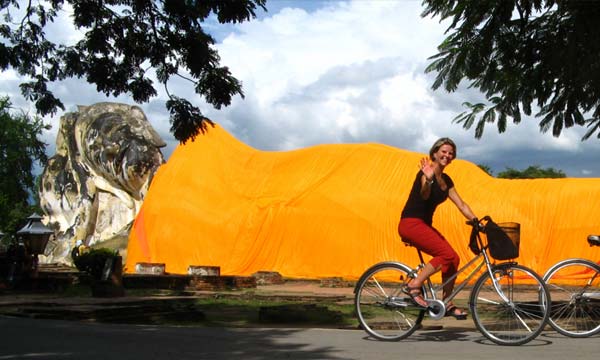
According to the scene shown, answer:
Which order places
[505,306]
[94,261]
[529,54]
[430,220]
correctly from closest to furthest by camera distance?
[505,306] → [430,220] → [529,54] → [94,261]

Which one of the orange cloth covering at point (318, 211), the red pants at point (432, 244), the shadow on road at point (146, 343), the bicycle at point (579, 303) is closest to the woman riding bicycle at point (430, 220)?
the red pants at point (432, 244)

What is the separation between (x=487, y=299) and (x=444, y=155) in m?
1.34

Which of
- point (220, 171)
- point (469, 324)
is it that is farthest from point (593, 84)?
point (220, 171)

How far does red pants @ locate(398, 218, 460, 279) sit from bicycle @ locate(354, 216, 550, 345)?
100mm

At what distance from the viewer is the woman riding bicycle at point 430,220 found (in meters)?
6.93

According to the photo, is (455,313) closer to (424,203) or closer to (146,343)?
(424,203)

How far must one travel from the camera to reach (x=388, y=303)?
23.2ft

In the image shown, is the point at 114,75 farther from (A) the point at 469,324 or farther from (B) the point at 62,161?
(B) the point at 62,161

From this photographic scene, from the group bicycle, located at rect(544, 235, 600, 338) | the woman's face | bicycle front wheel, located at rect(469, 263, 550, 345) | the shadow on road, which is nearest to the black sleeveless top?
the woman's face

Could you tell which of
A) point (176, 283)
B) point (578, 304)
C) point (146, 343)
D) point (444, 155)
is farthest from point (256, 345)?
point (176, 283)

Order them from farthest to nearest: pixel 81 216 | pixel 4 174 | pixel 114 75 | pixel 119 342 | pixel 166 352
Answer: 1. pixel 4 174
2. pixel 81 216
3. pixel 114 75
4. pixel 119 342
5. pixel 166 352

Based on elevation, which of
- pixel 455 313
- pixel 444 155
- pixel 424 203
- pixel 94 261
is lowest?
pixel 455 313

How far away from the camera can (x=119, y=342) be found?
22.6 ft

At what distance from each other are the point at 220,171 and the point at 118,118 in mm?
12088
